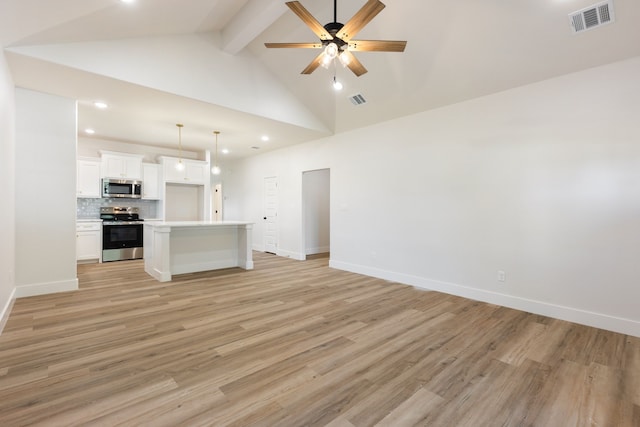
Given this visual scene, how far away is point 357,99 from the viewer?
4945mm

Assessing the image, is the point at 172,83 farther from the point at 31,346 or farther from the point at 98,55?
the point at 31,346

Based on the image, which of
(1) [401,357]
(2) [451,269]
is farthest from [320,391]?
(2) [451,269]

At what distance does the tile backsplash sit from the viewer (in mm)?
6731

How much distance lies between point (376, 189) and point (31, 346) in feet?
16.1

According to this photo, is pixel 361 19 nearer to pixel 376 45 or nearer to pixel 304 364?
pixel 376 45

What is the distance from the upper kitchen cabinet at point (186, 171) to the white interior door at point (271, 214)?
68.6 inches

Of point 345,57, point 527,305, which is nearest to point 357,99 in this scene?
point 345,57

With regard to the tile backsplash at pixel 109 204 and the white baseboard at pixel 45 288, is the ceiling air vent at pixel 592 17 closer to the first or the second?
the white baseboard at pixel 45 288

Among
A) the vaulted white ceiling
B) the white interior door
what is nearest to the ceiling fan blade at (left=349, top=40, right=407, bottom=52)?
the vaulted white ceiling

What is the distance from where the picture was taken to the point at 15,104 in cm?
389

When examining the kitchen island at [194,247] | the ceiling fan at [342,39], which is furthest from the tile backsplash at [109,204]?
the ceiling fan at [342,39]

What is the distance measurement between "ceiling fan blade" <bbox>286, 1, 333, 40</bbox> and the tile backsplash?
6.78m

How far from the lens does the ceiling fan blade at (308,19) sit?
2371 millimetres

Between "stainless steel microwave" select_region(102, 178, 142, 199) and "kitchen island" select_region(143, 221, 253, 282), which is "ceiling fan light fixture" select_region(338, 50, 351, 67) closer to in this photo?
"kitchen island" select_region(143, 221, 253, 282)
